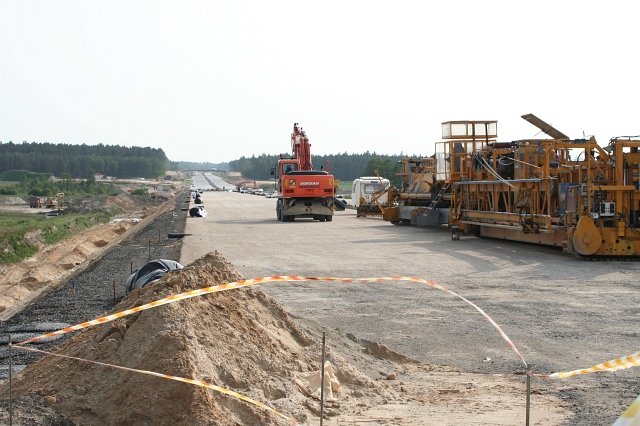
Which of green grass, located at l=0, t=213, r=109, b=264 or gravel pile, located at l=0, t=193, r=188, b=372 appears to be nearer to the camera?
gravel pile, located at l=0, t=193, r=188, b=372

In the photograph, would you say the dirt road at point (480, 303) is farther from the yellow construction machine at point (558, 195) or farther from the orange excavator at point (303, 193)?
the orange excavator at point (303, 193)

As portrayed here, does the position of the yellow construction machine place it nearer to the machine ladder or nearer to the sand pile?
the machine ladder

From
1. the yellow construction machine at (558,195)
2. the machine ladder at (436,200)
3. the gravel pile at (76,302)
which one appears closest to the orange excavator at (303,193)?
the machine ladder at (436,200)

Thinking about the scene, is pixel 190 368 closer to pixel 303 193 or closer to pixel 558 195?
pixel 558 195

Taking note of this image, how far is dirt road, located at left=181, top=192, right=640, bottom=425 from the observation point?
30.3 feet

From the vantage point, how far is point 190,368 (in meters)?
6.50

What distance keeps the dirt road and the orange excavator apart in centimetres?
1128

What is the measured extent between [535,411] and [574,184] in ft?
46.8

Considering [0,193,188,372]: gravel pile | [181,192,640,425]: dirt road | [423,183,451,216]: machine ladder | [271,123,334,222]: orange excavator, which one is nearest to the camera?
[181,192,640,425]: dirt road

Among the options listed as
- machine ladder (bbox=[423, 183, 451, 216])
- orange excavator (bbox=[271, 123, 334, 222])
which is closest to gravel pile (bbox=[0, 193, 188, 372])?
machine ladder (bbox=[423, 183, 451, 216])

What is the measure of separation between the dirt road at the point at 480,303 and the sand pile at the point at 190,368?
227 cm

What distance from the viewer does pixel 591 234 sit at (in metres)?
19.1

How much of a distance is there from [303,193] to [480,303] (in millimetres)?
24565

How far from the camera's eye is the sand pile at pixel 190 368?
20.5ft
